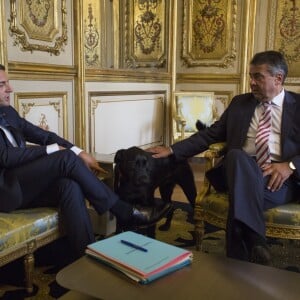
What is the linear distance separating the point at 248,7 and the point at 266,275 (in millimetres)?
3878

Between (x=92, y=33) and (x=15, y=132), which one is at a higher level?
(x=92, y=33)

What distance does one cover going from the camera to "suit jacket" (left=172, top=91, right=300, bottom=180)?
6.54 feet

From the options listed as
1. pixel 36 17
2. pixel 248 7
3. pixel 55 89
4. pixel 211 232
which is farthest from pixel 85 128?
pixel 248 7

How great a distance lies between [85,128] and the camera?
11.2 feet

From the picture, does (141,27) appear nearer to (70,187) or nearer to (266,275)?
(70,187)

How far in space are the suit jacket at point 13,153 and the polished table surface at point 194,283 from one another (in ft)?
2.08

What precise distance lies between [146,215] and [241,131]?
0.66 m

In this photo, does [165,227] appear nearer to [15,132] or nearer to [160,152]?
[160,152]

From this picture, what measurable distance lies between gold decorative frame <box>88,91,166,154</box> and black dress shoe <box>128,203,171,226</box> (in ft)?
5.33

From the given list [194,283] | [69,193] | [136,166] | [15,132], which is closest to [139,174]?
[136,166]

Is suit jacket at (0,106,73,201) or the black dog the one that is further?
the black dog

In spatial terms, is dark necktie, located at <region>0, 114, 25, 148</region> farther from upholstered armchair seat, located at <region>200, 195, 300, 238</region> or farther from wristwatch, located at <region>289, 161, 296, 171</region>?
wristwatch, located at <region>289, 161, 296, 171</region>

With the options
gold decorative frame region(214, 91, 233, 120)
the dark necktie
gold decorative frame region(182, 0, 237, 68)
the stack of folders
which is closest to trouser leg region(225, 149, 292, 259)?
the stack of folders

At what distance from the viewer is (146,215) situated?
202cm
